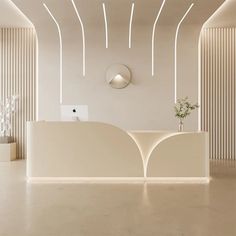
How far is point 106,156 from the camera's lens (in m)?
5.51

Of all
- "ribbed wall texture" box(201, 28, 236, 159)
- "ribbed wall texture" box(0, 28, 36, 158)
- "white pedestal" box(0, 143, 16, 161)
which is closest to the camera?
"white pedestal" box(0, 143, 16, 161)

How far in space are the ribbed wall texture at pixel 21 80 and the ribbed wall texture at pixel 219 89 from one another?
4.35m

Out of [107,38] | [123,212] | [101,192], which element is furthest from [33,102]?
[123,212]

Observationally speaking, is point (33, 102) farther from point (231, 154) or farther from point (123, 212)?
point (123, 212)

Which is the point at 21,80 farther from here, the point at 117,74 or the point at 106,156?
the point at 106,156

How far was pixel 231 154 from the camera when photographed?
884cm

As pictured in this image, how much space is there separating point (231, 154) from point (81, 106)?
13.0ft

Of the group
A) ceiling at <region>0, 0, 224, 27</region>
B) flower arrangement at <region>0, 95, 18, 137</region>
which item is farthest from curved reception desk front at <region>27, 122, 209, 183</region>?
flower arrangement at <region>0, 95, 18, 137</region>

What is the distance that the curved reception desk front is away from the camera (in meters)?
5.50

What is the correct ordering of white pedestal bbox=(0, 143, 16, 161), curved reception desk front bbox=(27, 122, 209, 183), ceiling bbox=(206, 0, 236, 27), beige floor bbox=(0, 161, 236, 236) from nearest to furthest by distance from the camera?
beige floor bbox=(0, 161, 236, 236)
curved reception desk front bbox=(27, 122, 209, 183)
ceiling bbox=(206, 0, 236, 27)
white pedestal bbox=(0, 143, 16, 161)

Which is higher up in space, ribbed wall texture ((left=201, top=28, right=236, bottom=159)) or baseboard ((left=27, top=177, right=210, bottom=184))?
ribbed wall texture ((left=201, top=28, right=236, bottom=159))

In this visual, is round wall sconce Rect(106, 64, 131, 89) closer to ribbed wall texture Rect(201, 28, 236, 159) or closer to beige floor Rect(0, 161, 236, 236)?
ribbed wall texture Rect(201, 28, 236, 159)

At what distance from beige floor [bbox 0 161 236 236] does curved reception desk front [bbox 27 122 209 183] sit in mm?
283

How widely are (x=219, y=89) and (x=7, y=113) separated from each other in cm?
536
